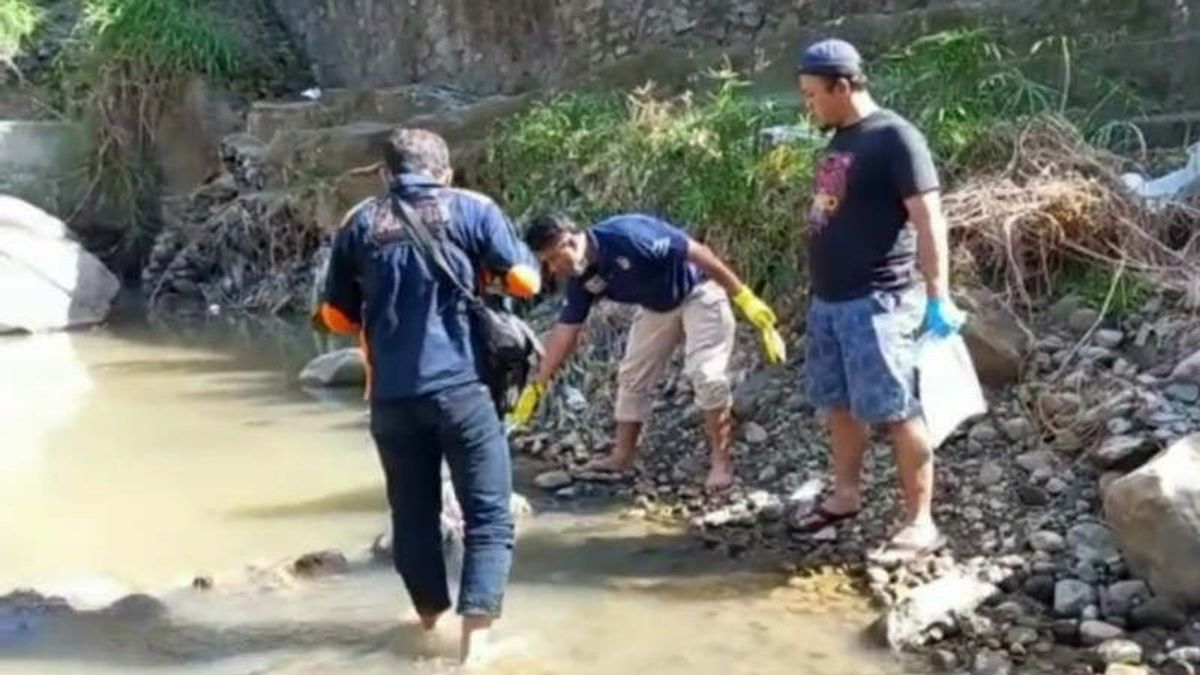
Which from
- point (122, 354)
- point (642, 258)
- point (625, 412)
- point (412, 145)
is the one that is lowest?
point (122, 354)

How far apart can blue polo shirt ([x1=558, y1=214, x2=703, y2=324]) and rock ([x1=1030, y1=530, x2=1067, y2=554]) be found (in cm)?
154

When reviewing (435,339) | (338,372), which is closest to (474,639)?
(435,339)

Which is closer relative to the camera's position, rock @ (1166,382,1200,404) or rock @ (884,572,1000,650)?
rock @ (884,572,1000,650)

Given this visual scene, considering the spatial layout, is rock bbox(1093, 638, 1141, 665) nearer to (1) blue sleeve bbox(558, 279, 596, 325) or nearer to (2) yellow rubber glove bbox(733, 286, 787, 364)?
(2) yellow rubber glove bbox(733, 286, 787, 364)

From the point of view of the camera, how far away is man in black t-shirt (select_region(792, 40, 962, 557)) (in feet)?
15.4

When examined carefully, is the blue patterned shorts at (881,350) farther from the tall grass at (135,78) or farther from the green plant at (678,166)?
the tall grass at (135,78)

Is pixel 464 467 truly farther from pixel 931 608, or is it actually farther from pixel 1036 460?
pixel 1036 460

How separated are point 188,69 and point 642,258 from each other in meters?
7.98

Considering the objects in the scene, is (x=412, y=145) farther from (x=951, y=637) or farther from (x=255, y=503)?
(x=255, y=503)

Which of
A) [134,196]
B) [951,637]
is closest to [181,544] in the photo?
[951,637]

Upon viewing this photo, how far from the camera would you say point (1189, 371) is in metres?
5.11

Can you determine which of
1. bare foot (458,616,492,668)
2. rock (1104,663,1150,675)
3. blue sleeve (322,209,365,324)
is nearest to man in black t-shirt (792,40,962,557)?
rock (1104,663,1150,675)

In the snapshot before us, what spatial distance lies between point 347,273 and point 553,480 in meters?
1.98

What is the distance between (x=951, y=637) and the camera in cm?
441
